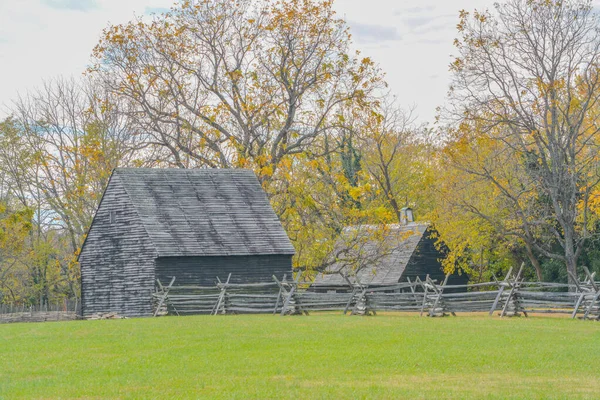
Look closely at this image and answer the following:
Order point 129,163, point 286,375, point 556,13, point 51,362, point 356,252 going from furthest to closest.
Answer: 1. point 129,163
2. point 356,252
3. point 556,13
4. point 51,362
5. point 286,375

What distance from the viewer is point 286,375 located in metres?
15.9

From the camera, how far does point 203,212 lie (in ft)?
129

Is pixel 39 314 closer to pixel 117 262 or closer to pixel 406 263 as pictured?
pixel 117 262

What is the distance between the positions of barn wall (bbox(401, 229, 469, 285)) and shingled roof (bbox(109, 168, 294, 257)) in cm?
1221

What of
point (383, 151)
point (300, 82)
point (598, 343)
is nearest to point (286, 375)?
point (598, 343)

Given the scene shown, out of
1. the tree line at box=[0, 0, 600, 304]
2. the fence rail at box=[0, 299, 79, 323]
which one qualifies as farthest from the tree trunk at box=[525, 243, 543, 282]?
the fence rail at box=[0, 299, 79, 323]

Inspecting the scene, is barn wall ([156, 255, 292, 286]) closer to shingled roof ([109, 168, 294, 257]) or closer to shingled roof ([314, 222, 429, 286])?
shingled roof ([109, 168, 294, 257])

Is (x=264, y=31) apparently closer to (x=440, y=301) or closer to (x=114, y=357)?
(x=440, y=301)

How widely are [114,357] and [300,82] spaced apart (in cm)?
2861

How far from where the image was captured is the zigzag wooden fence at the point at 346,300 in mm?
32812

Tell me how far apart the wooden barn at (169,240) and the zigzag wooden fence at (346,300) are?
2.63 feet

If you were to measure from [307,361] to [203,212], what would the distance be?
2182 centimetres

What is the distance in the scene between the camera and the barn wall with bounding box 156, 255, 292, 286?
37312 millimetres

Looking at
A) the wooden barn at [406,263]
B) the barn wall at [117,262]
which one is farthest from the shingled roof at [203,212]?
the wooden barn at [406,263]
